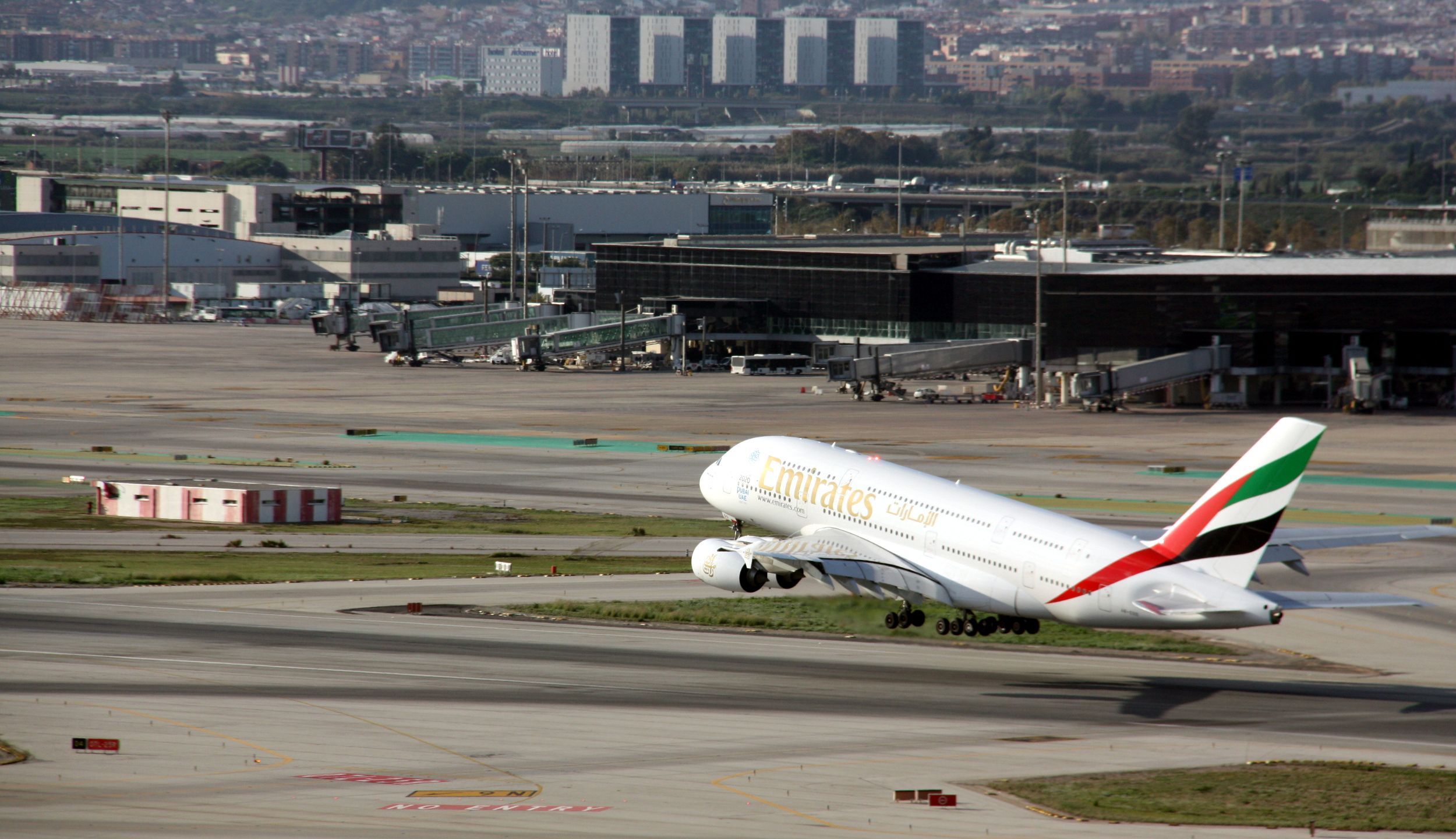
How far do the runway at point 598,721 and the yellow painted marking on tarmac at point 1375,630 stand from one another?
377 millimetres

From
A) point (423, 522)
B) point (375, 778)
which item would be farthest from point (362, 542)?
point (375, 778)

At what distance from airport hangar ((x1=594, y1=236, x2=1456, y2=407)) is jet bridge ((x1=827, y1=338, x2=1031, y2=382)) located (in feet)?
16.7

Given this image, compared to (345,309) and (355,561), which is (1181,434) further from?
(345,309)

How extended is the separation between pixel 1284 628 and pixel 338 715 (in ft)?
101

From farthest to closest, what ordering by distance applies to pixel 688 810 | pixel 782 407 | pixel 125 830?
1. pixel 782 407
2. pixel 688 810
3. pixel 125 830

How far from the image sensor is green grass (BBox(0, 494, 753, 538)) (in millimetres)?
74688

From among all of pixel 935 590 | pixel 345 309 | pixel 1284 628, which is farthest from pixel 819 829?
pixel 345 309

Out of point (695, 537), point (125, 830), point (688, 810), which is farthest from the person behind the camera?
point (695, 537)

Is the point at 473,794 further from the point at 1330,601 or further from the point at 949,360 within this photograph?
the point at 949,360

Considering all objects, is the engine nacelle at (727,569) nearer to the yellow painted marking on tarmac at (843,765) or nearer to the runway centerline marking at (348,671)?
the runway centerline marking at (348,671)

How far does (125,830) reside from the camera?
3188cm

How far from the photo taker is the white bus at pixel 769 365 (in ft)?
524

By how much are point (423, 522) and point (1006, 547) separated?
37725 mm

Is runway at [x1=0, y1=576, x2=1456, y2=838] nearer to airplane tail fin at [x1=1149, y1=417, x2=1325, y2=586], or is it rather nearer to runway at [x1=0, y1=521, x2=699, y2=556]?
airplane tail fin at [x1=1149, y1=417, x2=1325, y2=586]
